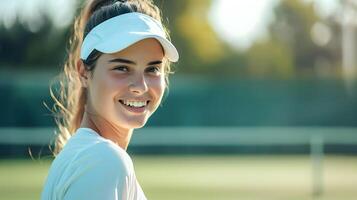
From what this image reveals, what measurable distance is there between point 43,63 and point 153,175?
58.5 ft

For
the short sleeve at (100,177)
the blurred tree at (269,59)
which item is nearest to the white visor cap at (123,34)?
the short sleeve at (100,177)

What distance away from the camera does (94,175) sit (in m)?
1.92

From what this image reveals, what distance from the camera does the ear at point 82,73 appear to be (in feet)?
7.87

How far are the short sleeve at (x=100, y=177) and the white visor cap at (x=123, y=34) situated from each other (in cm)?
32

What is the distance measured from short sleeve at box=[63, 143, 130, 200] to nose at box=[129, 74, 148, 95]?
0.33 m

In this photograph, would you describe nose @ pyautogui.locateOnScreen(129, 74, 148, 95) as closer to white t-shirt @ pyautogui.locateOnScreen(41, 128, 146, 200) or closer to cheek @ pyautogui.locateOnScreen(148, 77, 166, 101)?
cheek @ pyautogui.locateOnScreen(148, 77, 166, 101)

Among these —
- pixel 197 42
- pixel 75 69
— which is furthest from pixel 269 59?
pixel 75 69

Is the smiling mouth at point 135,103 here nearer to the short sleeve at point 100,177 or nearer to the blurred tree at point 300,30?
the short sleeve at point 100,177

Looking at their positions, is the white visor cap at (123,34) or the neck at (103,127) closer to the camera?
the white visor cap at (123,34)

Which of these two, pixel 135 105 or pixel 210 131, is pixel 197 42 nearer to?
pixel 210 131

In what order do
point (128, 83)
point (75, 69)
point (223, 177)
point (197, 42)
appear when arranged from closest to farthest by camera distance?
1. point (128, 83)
2. point (75, 69)
3. point (223, 177)
4. point (197, 42)

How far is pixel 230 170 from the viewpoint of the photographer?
630 inches

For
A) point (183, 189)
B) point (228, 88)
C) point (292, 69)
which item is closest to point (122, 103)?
point (183, 189)

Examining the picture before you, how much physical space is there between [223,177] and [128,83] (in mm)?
12130
